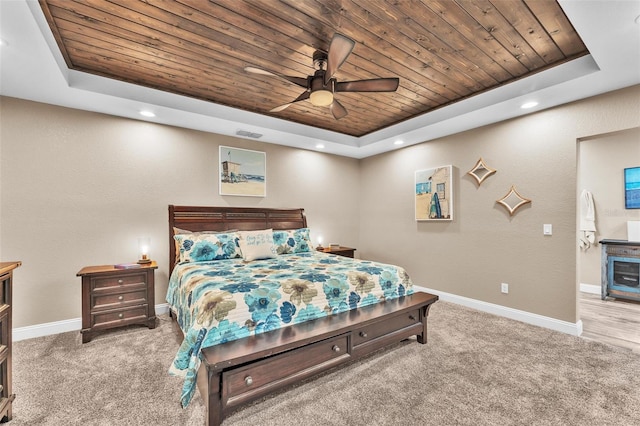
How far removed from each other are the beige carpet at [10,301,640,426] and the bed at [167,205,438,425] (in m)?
0.18

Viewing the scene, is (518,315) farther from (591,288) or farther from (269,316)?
(269,316)

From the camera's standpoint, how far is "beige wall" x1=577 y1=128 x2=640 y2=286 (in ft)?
14.7

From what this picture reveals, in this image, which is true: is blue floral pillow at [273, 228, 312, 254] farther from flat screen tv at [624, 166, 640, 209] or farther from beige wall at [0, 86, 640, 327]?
flat screen tv at [624, 166, 640, 209]

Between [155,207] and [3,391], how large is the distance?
2.37 m

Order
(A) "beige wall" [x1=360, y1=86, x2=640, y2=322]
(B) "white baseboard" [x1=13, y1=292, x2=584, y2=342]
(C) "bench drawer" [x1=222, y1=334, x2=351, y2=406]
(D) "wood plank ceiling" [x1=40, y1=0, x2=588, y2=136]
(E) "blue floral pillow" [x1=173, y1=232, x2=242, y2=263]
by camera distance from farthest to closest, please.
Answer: (E) "blue floral pillow" [x1=173, y1=232, x2=242, y2=263]
(A) "beige wall" [x1=360, y1=86, x2=640, y2=322]
(B) "white baseboard" [x1=13, y1=292, x2=584, y2=342]
(D) "wood plank ceiling" [x1=40, y1=0, x2=588, y2=136]
(C) "bench drawer" [x1=222, y1=334, x2=351, y2=406]

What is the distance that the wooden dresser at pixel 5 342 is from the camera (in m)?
1.66

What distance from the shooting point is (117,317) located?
305 cm

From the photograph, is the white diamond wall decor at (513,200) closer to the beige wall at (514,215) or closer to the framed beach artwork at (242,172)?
the beige wall at (514,215)

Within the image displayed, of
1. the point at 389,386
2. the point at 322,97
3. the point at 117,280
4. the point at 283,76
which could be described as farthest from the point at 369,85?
the point at 117,280

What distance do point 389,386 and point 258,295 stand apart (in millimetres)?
1193

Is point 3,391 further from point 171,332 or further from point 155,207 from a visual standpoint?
point 155,207

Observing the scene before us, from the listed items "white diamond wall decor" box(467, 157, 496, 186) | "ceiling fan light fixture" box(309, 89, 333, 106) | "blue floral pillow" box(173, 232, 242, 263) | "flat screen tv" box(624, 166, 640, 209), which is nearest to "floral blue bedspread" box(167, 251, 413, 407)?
"blue floral pillow" box(173, 232, 242, 263)

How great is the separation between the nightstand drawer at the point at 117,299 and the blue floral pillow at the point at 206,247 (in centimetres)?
55

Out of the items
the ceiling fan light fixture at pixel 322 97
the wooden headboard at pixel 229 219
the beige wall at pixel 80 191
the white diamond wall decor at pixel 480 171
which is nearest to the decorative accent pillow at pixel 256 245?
the wooden headboard at pixel 229 219
